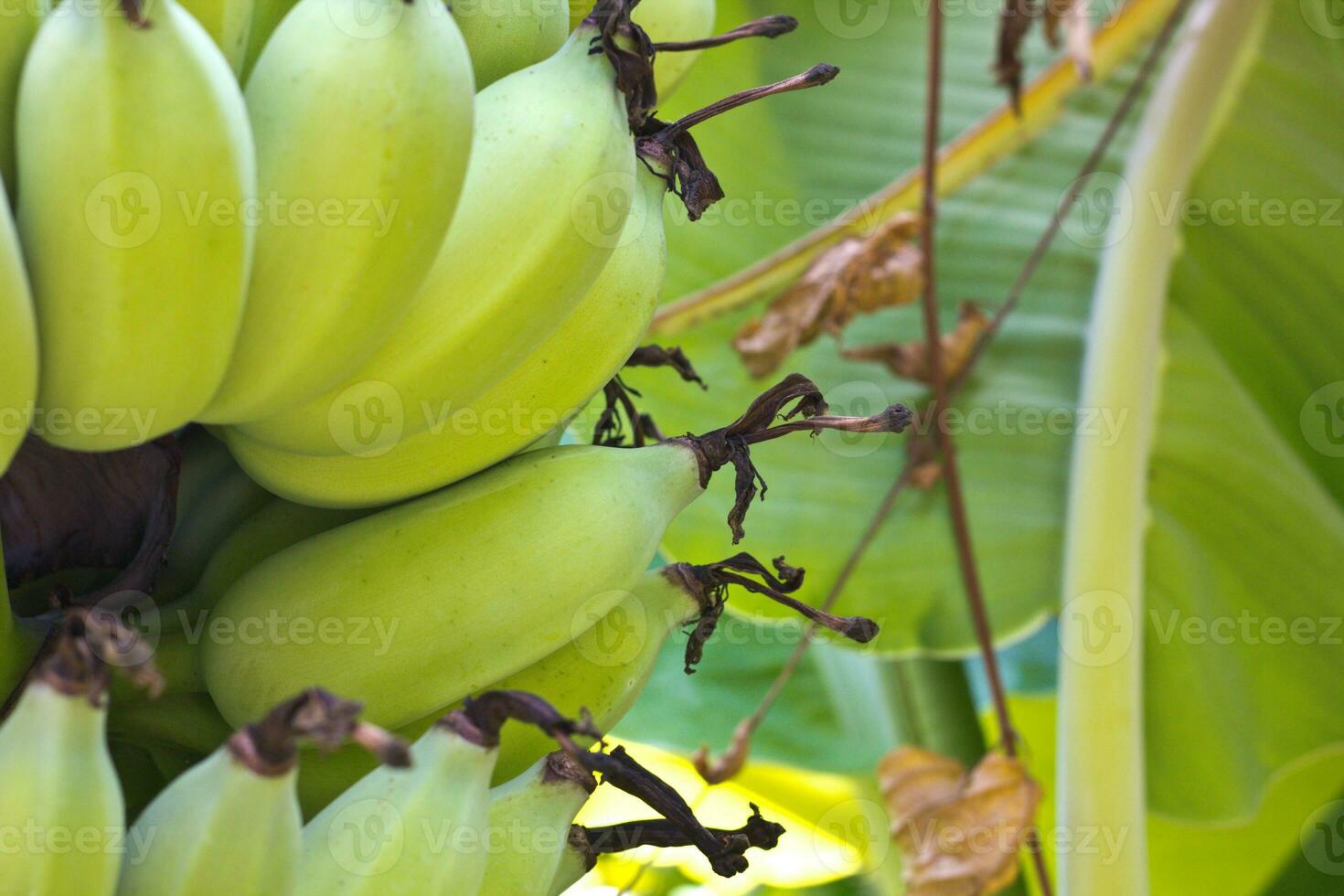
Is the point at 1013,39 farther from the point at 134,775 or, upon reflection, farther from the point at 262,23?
the point at 134,775

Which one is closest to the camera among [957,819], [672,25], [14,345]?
[14,345]

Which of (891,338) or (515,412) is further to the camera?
(891,338)

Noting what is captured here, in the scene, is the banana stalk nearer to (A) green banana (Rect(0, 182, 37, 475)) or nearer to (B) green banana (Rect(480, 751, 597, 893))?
(B) green banana (Rect(480, 751, 597, 893))

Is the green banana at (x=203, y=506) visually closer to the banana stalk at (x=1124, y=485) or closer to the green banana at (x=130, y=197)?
the green banana at (x=130, y=197)

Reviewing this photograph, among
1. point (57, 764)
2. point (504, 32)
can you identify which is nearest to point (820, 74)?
point (504, 32)

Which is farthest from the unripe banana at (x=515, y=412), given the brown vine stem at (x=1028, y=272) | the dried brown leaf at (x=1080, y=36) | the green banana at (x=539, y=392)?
the brown vine stem at (x=1028, y=272)
